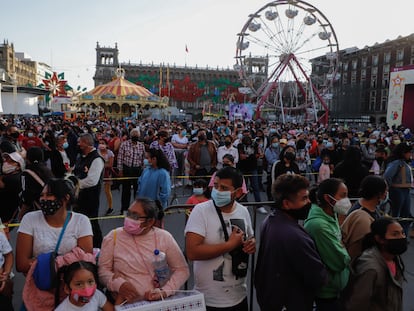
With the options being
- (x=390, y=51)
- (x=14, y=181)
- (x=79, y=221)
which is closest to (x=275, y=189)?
(x=79, y=221)

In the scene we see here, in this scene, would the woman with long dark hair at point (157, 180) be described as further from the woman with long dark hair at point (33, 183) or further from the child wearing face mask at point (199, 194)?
the woman with long dark hair at point (33, 183)

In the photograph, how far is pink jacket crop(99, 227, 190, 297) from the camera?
2.32m

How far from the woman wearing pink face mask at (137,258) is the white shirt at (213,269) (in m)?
0.16

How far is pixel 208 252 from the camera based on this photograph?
7.62 ft

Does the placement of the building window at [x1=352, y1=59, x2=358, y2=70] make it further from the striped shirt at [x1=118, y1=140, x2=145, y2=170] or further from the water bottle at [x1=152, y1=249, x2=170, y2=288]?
the water bottle at [x1=152, y1=249, x2=170, y2=288]

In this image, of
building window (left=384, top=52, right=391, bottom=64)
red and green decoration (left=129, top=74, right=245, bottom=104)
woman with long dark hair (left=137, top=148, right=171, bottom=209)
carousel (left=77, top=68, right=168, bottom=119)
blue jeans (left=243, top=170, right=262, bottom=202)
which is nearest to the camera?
woman with long dark hair (left=137, top=148, right=171, bottom=209)

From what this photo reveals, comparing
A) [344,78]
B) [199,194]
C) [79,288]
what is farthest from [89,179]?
[344,78]

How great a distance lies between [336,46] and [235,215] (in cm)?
2659

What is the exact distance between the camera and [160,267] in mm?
2363

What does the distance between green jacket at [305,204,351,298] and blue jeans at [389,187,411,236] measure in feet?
10.7

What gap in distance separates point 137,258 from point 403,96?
3146 centimetres

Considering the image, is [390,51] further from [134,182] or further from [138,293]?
[138,293]

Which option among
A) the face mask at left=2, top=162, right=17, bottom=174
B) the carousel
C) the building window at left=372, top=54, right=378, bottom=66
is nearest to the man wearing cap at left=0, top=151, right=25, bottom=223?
the face mask at left=2, top=162, right=17, bottom=174

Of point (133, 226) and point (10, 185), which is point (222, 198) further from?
point (10, 185)
